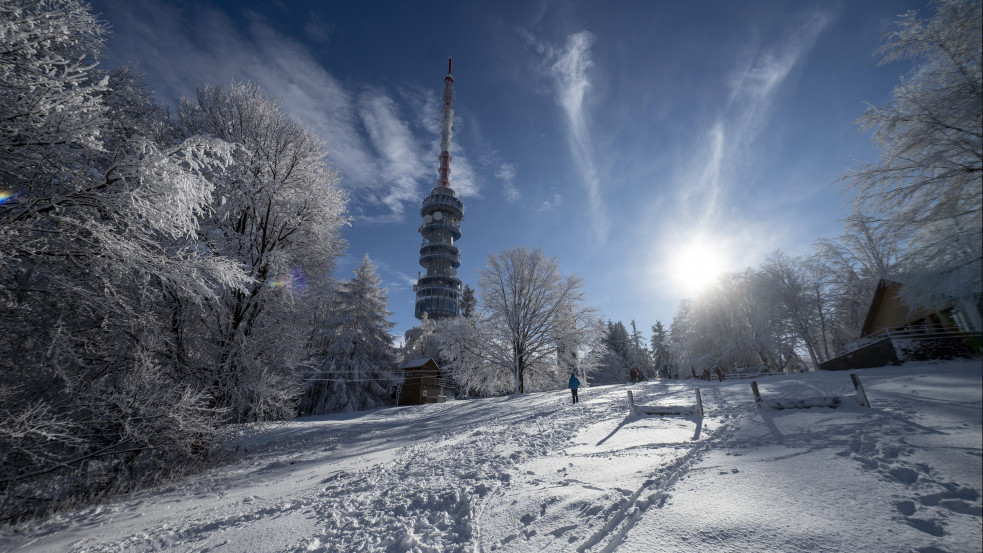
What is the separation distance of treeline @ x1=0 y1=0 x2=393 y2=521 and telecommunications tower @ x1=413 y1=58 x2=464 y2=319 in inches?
2634

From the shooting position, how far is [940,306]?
1.28 metres

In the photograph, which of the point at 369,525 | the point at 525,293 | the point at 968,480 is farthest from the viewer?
the point at 525,293

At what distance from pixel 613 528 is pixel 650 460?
2300 mm

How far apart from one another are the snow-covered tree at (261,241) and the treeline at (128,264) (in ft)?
0.18

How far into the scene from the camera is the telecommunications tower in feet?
258

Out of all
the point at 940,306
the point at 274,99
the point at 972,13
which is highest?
the point at 274,99

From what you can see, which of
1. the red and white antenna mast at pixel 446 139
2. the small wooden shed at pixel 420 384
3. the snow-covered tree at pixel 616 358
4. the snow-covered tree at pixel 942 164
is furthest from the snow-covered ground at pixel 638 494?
the red and white antenna mast at pixel 446 139

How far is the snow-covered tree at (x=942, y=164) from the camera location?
1016 millimetres

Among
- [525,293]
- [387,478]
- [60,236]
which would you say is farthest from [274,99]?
[525,293]

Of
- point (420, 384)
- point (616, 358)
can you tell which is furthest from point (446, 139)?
point (420, 384)

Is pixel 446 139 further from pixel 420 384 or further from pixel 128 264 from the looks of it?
pixel 128 264

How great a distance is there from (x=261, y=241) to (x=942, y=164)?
1235cm

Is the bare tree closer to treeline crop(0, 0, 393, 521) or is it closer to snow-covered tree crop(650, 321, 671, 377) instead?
treeline crop(0, 0, 393, 521)

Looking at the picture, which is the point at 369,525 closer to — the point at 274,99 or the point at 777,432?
the point at 777,432
